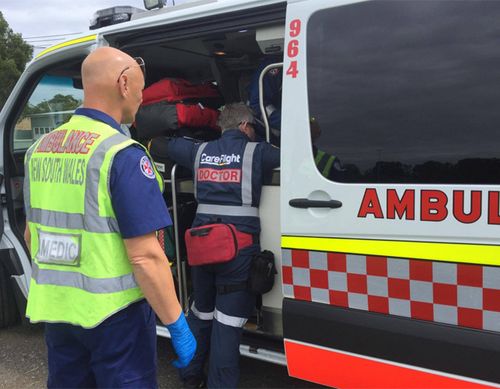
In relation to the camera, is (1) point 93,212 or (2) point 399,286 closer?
(1) point 93,212

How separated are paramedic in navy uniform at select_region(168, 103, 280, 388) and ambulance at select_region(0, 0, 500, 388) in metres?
0.39

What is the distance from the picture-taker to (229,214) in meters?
2.34

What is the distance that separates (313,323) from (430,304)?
0.46 metres

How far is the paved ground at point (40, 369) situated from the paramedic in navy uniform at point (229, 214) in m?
0.39

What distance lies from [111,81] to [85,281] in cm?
60

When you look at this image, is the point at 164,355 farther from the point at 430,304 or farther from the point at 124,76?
the point at 124,76

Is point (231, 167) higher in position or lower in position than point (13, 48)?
lower

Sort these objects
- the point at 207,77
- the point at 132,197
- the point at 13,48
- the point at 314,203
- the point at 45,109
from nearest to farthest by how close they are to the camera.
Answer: the point at 132,197 → the point at 314,203 → the point at 45,109 → the point at 207,77 → the point at 13,48

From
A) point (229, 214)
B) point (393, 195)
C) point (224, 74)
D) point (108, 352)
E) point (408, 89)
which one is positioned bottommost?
point (108, 352)

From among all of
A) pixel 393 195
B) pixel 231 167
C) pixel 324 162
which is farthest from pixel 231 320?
pixel 393 195

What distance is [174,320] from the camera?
148 cm

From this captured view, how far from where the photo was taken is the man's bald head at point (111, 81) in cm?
144

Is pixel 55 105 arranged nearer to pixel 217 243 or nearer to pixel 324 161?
pixel 217 243

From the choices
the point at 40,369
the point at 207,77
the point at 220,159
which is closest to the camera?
the point at 220,159
